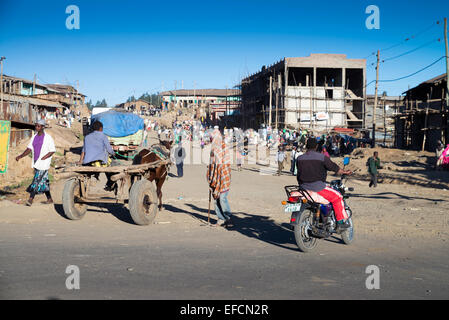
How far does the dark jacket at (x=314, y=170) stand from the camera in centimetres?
711

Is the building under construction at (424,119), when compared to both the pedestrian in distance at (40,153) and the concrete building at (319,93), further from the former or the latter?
the pedestrian in distance at (40,153)

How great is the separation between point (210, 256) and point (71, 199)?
388cm

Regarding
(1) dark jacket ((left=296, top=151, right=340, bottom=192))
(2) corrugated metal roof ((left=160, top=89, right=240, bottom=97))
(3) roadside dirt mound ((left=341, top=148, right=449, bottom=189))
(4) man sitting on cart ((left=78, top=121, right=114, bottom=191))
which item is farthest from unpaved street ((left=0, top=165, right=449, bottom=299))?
(2) corrugated metal roof ((left=160, top=89, right=240, bottom=97))

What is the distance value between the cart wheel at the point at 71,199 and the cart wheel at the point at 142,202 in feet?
4.13

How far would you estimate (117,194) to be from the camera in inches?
365


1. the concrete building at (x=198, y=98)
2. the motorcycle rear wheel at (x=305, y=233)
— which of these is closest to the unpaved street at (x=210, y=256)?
the motorcycle rear wheel at (x=305, y=233)

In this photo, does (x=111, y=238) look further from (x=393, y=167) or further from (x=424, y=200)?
(x=393, y=167)

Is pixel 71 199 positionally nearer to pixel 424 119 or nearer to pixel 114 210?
pixel 114 210

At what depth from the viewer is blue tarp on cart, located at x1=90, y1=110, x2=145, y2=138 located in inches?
957

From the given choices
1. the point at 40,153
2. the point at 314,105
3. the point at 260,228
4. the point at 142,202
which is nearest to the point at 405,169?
the point at 260,228
